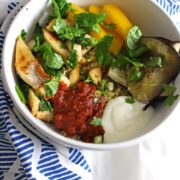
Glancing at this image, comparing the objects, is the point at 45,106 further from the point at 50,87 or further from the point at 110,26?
the point at 110,26

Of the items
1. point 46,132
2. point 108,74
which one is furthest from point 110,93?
point 46,132

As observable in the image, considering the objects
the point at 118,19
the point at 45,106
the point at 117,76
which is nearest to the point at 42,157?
the point at 45,106

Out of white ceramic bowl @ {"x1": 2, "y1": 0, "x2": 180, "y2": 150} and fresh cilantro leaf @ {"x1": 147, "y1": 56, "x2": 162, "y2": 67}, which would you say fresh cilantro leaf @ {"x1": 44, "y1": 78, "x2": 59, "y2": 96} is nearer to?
white ceramic bowl @ {"x1": 2, "y1": 0, "x2": 180, "y2": 150}

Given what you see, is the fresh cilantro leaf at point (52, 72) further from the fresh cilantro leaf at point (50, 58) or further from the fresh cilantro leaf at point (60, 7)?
the fresh cilantro leaf at point (60, 7)

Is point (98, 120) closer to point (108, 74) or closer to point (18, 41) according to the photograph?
point (108, 74)

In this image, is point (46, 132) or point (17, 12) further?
point (17, 12)

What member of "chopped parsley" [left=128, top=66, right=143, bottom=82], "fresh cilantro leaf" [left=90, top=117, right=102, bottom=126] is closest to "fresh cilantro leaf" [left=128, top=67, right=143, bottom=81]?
"chopped parsley" [left=128, top=66, right=143, bottom=82]
